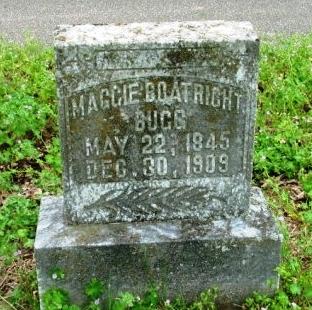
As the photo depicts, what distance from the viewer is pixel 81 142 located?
3.44m

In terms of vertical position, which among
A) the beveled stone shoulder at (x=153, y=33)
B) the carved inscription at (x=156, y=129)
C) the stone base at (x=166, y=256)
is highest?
the beveled stone shoulder at (x=153, y=33)

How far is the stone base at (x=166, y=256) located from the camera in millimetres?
3535

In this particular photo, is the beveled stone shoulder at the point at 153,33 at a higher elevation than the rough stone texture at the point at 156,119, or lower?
higher

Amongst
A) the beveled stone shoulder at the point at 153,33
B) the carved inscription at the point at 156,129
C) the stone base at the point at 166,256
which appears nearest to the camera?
the beveled stone shoulder at the point at 153,33

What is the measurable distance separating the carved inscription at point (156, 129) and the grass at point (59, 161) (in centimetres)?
62

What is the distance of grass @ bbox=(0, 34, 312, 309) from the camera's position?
3811mm

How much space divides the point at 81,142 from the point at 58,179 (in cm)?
135

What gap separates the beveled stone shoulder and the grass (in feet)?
3.94

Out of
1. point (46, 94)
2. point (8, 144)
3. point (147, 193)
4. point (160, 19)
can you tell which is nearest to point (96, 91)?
point (147, 193)

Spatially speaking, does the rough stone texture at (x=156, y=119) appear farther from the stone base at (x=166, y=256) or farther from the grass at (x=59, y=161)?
the grass at (x=59, y=161)

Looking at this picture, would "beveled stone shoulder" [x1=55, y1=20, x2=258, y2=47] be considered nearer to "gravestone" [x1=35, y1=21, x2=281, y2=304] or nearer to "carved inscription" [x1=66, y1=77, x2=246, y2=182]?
"gravestone" [x1=35, y1=21, x2=281, y2=304]

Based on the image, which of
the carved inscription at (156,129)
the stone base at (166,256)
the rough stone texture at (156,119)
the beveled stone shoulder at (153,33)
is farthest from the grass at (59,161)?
the beveled stone shoulder at (153,33)

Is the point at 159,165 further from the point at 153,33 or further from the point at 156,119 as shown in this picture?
the point at 153,33

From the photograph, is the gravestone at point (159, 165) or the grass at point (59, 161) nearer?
the gravestone at point (159, 165)
